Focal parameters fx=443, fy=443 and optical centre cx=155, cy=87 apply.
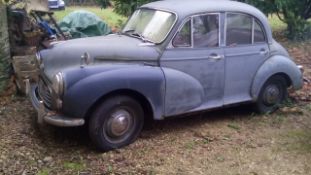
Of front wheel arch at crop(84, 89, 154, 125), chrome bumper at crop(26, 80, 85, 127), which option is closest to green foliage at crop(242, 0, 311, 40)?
front wheel arch at crop(84, 89, 154, 125)

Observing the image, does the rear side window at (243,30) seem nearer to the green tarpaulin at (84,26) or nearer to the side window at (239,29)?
the side window at (239,29)

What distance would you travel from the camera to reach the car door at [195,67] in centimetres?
540

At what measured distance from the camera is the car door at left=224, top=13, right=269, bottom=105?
5.87 metres

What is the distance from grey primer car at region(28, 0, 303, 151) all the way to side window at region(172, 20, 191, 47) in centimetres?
1

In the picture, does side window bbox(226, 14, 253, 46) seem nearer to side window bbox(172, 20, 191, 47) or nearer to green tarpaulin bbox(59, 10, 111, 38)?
side window bbox(172, 20, 191, 47)

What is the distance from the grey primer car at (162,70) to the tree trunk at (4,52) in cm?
107

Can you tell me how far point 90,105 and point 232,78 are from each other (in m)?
2.08

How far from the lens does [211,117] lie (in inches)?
249

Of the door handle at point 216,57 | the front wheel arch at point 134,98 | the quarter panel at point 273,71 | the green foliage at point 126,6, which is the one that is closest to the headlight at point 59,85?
the front wheel arch at point 134,98

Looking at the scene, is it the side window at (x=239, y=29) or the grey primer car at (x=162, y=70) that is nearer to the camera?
the grey primer car at (x=162, y=70)

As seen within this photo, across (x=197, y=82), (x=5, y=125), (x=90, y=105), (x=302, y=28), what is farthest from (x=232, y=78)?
(x=302, y=28)

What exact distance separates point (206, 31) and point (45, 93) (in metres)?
2.16

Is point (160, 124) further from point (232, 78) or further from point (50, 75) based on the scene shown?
point (50, 75)

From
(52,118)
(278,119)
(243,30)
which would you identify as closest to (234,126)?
(278,119)
